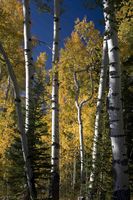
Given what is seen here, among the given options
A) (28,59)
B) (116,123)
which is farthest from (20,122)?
(28,59)

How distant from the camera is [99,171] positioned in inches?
349

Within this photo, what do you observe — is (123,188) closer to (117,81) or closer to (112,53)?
(117,81)

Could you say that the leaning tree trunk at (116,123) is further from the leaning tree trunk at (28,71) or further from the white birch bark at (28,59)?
the white birch bark at (28,59)

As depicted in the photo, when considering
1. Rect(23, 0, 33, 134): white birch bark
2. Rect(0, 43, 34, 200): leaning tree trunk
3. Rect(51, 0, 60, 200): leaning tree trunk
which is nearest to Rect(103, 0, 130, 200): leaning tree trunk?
Rect(0, 43, 34, 200): leaning tree trunk

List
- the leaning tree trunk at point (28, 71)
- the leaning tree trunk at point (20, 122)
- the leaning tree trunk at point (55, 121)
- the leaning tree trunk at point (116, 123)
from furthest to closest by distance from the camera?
the leaning tree trunk at point (55, 121), the leaning tree trunk at point (28, 71), the leaning tree trunk at point (20, 122), the leaning tree trunk at point (116, 123)

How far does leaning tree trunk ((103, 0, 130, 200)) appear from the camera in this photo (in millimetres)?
6246

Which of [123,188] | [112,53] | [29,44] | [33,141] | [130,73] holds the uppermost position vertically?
[130,73]

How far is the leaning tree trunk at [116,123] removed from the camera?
6246 millimetres

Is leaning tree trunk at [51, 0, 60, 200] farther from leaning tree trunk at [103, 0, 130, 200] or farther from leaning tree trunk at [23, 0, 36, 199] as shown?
leaning tree trunk at [103, 0, 130, 200]

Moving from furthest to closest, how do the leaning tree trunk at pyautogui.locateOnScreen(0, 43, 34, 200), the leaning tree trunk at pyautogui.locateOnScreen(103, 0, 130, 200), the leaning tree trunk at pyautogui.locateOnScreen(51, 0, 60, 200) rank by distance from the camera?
the leaning tree trunk at pyautogui.locateOnScreen(51, 0, 60, 200), the leaning tree trunk at pyautogui.locateOnScreen(0, 43, 34, 200), the leaning tree trunk at pyautogui.locateOnScreen(103, 0, 130, 200)

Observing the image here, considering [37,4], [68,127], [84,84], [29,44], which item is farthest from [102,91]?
[68,127]

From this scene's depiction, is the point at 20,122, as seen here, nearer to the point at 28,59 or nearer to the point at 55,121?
the point at 55,121

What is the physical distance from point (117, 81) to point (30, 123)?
A: 3926 millimetres

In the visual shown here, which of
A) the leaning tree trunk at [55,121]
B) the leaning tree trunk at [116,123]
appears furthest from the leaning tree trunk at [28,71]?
the leaning tree trunk at [116,123]
